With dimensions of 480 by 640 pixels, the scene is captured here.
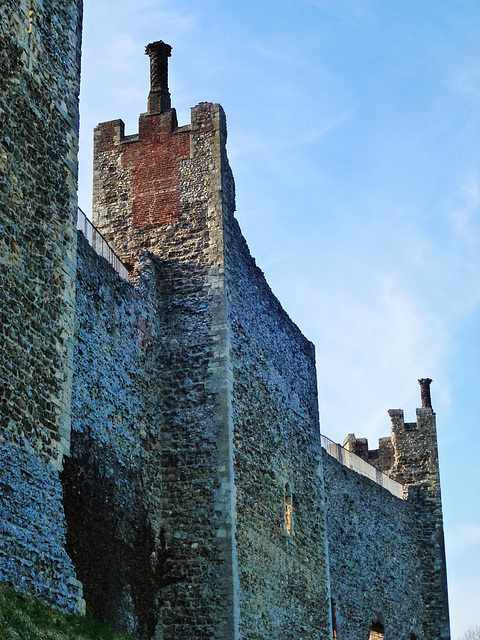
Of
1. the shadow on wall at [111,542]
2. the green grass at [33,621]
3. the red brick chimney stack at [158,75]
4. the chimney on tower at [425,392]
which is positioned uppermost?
the red brick chimney stack at [158,75]

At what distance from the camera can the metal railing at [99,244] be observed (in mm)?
19698

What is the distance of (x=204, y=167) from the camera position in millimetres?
22359

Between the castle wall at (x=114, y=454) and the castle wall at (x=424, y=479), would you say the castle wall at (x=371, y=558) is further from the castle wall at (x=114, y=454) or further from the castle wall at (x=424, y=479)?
the castle wall at (x=114, y=454)

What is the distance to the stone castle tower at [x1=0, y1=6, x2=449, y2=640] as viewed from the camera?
42.4 feet

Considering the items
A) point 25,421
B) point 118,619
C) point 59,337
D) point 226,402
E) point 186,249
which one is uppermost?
point 186,249

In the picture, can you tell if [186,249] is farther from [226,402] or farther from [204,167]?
[226,402]

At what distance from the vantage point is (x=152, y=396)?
2017cm

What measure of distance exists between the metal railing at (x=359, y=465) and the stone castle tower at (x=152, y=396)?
2.51 m

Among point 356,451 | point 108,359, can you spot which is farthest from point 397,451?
point 108,359

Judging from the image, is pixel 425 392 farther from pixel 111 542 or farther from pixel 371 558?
pixel 111 542

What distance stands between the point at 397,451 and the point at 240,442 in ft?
53.7

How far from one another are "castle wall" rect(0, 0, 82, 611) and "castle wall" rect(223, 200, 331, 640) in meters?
7.13

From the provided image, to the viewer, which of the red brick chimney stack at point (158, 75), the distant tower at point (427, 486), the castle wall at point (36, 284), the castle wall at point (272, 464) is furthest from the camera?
the distant tower at point (427, 486)

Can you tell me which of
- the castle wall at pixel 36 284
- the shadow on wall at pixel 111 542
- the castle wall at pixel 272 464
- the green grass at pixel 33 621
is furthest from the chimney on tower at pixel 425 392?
the green grass at pixel 33 621
